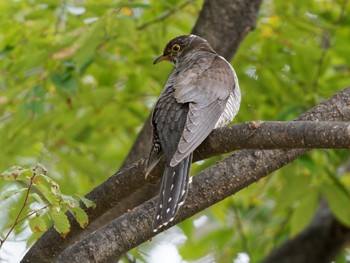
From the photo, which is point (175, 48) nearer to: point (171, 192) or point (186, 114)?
point (186, 114)

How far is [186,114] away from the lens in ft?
13.8

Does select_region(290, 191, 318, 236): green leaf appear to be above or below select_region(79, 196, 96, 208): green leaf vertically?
below

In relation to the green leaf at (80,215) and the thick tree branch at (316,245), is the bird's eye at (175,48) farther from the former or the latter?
the thick tree branch at (316,245)

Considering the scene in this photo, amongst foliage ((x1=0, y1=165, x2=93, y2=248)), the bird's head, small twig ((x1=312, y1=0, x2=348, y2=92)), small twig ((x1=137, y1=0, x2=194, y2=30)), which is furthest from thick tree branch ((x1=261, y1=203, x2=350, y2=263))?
foliage ((x1=0, y1=165, x2=93, y2=248))

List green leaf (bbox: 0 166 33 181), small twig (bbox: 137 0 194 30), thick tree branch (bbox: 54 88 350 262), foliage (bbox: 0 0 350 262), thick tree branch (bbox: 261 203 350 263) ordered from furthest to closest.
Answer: thick tree branch (bbox: 261 203 350 263) → small twig (bbox: 137 0 194 30) → foliage (bbox: 0 0 350 262) → thick tree branch (bbox: 54 88 350 262) → green leaf (bbox: 0 166 33 181)

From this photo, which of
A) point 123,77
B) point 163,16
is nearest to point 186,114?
point 163,16

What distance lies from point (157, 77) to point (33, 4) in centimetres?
120

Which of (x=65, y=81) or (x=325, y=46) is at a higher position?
(x=65, y=81)

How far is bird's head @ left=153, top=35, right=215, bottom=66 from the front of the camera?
211 inches

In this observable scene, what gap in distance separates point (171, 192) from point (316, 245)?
13.6ft

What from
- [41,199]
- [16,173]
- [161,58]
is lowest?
[161,58]

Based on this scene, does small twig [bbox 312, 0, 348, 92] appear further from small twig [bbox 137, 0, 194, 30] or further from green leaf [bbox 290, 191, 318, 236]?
small twig [bbox 137, 0, 194, 30]

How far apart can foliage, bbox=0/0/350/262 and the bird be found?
713 millimetres

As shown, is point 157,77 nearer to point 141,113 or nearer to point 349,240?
point 141,113
